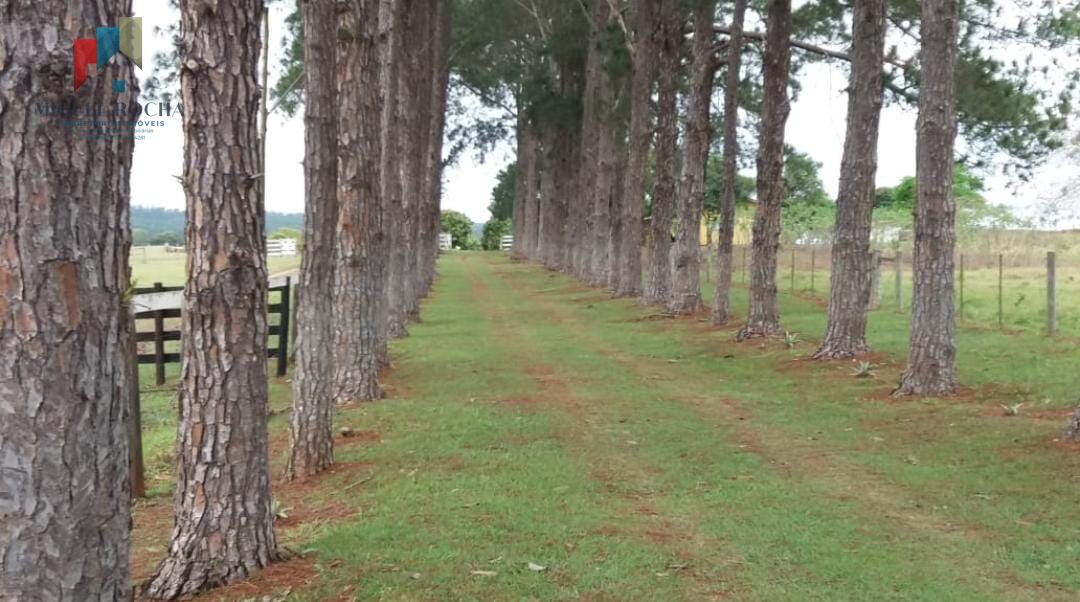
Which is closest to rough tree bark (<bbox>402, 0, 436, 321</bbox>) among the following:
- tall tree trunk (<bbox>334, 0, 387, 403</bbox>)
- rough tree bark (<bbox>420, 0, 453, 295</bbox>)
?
rough tree bark (<bbox>420, 0, 453, 295</bbox>)

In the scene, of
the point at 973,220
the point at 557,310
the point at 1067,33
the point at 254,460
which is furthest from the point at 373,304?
the point at 973,220

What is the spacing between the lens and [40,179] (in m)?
2.79

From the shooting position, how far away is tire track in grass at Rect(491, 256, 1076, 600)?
5.27 meters

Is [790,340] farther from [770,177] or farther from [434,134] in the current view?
[434,134]

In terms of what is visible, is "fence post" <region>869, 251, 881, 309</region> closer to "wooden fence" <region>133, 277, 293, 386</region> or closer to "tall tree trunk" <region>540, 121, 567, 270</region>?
"wooden fence" <region>133, 277, 293, 386</region>

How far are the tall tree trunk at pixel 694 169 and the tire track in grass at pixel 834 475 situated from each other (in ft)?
26.1

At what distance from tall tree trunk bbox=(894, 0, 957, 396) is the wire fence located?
17.2 feet

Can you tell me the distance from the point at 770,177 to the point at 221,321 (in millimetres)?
13503

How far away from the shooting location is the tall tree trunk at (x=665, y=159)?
2372 centimetres

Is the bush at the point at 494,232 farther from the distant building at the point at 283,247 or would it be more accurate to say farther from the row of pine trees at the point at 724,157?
the row of pine trees at the point at 724,157

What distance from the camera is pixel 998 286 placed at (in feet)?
64.8

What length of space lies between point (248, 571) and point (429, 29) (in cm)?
1827

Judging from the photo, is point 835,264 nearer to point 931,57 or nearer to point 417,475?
point 931,57

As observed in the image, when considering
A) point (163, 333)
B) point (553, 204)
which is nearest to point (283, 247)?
point (553, 204)
